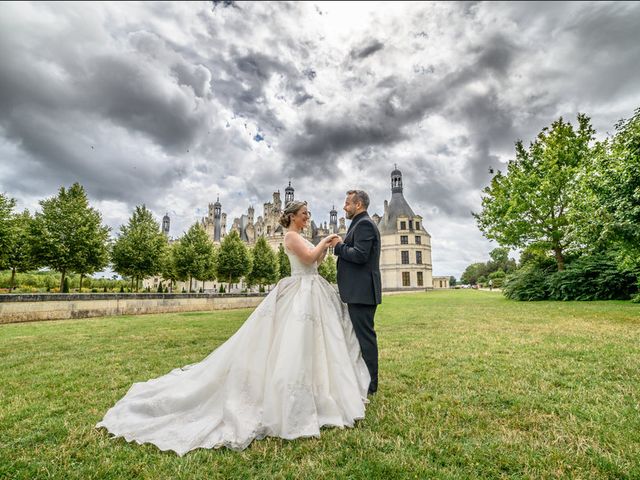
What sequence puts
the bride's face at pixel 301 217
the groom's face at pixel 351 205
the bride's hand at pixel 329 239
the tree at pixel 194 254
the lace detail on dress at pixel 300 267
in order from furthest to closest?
the tree at pixel 194 254
the groom's face at pixel 351 205
the bride's face at pixel 301 217
the lace detail on dress at pixel 300 267
the bride's hand at pixel 329 239

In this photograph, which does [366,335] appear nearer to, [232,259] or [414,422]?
[414,422]

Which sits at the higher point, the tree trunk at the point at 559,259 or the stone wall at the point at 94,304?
the tree trunk at the point at 559,259

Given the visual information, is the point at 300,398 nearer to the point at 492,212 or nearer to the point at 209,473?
the point at 209,473

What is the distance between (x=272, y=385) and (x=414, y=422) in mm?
1514

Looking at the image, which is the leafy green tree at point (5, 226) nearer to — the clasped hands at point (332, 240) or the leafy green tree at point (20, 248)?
the leafy green tree at point (20, 248)

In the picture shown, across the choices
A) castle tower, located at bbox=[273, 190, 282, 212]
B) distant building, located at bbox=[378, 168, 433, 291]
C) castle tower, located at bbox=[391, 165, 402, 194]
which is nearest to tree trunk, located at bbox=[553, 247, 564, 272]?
distant building, located at bbox=[378, 168, 433, 291]

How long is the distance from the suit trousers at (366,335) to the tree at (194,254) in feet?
102

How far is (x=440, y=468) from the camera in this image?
245 cm

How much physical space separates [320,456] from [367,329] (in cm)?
177

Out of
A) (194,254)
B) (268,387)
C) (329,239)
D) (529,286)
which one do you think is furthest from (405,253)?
(268,387)

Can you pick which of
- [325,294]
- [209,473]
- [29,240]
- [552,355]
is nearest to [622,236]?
[552,355]

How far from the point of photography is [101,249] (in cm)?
2286

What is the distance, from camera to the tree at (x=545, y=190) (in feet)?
67.7

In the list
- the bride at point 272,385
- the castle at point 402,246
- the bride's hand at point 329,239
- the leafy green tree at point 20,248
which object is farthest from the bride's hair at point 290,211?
the castle at point 402,246
